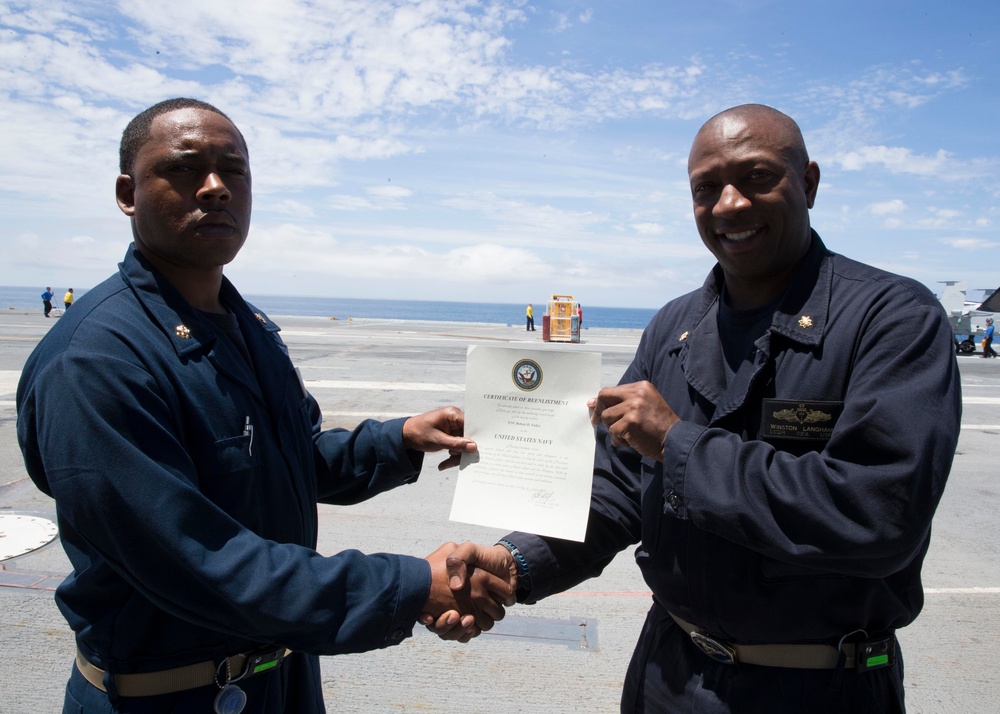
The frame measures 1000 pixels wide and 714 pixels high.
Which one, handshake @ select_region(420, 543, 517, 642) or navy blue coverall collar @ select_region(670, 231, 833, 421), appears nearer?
navy blue coverall collar @ select_region(670, 231, 833, 421)

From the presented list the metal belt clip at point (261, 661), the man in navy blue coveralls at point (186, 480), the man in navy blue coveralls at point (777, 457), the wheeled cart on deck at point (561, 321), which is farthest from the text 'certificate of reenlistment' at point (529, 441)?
the wheeled cart on deck at point (561, 321)

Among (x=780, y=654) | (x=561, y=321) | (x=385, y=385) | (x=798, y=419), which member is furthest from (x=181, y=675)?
(x=561, y=321)

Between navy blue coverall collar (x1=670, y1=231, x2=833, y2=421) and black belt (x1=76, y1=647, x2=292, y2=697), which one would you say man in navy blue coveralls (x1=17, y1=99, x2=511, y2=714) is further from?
navy blue coverall collar (x1=670, y1=231, x2=833, y2=421)

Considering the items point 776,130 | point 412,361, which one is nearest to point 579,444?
point 776,130

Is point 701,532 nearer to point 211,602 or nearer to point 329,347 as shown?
point 211,602

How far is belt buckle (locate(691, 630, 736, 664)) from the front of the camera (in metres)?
1.92

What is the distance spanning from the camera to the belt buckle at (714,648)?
1.92 meters

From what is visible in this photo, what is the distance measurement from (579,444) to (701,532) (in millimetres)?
439

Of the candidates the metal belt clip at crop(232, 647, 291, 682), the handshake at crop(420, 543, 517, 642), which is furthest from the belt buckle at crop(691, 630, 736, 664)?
the metal belt clip at crop(232, 647, 291, 682)

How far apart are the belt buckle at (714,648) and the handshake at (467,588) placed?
2.17ft

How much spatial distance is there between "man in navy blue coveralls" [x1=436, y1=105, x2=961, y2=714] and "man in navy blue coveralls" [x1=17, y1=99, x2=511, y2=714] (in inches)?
19.3

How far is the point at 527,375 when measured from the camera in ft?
7.48

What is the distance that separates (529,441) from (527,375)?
0.21m
